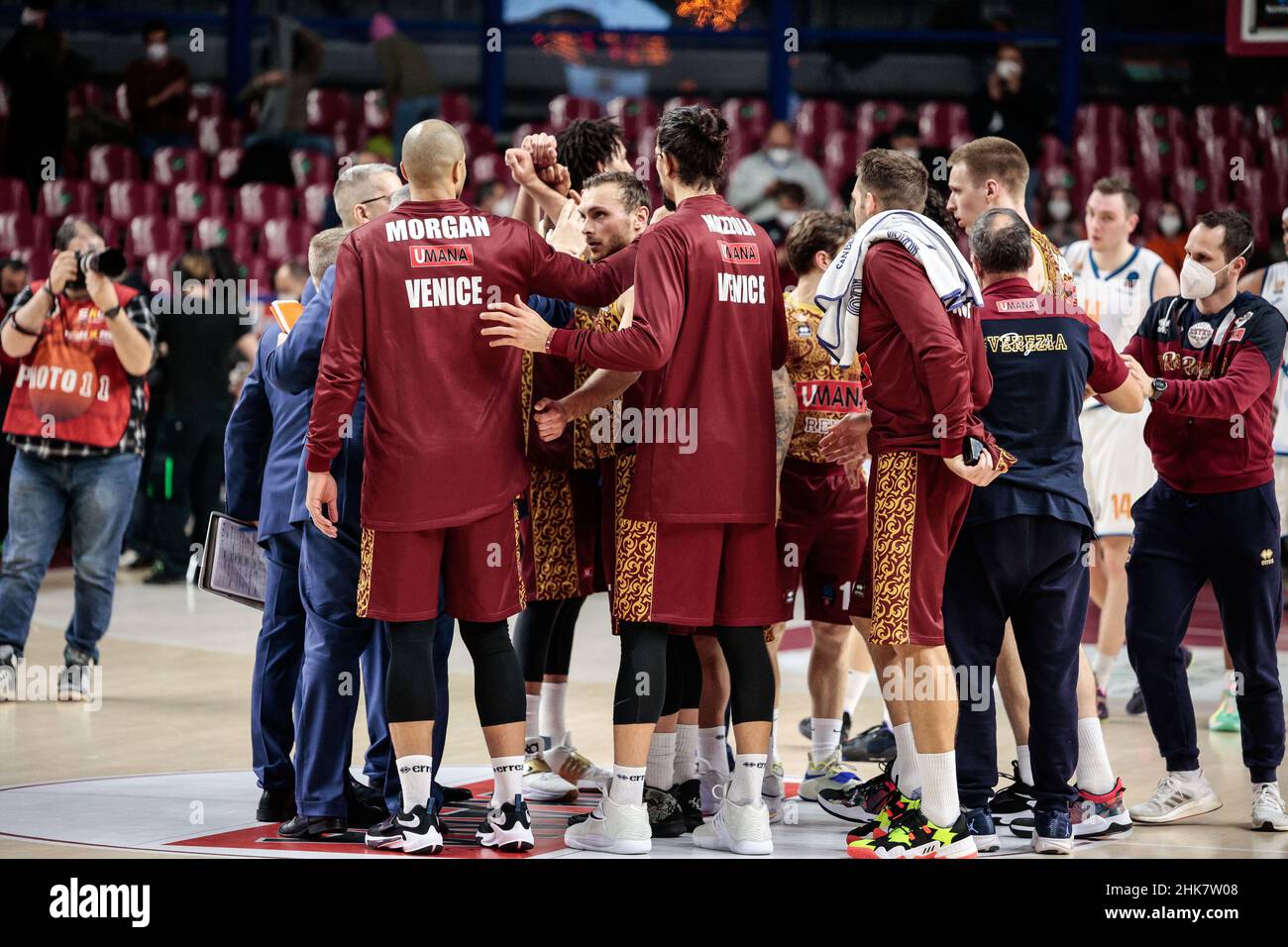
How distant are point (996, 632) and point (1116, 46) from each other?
1637 cm

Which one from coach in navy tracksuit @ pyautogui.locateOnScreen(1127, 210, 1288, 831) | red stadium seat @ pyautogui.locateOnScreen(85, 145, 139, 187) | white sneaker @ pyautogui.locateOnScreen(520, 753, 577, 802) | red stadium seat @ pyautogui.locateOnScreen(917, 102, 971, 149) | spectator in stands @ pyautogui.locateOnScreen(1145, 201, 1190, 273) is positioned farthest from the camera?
red stadium seat @ pyautogui.locateOnScreen(917, 102, 971, 149)

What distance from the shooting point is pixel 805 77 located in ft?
65.9

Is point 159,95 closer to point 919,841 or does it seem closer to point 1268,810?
point 919,841

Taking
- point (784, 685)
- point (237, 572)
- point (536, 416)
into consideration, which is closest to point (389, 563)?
point (536, 416)

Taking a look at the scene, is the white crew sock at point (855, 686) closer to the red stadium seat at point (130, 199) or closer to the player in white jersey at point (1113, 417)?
the player in white jersey at point (1113, 417)

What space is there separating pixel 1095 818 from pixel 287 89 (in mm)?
11408

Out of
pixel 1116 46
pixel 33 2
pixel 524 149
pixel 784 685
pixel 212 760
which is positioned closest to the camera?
pixel 524 149

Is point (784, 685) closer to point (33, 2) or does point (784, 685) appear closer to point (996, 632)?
point (996, 632)

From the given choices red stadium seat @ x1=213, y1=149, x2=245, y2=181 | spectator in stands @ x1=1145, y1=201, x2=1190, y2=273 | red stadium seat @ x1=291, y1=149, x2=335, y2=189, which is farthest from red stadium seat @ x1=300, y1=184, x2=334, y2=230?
spectator in stands @ x1=1145, y1=201, x2=1190, y2=273

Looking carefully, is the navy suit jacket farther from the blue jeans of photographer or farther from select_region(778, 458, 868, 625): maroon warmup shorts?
the blue jeans of photographer

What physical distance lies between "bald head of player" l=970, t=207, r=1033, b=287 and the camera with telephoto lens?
3556mm

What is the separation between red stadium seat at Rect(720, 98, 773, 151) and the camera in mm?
14585

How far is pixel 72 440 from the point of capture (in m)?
6.93

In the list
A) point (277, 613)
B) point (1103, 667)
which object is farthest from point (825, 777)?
point (1103, 667)
